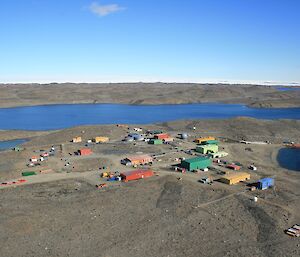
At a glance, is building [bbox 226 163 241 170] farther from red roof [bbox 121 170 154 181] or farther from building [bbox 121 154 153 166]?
red roof [bbox 121 170 154 181]

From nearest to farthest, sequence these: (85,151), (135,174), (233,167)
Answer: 1. (135,174)
2. (233,167)
3. (85,151)

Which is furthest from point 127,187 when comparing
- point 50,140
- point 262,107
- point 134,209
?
point 262,107

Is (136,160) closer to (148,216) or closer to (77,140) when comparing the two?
(148,216)

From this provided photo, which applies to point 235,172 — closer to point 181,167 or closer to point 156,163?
point 181,167

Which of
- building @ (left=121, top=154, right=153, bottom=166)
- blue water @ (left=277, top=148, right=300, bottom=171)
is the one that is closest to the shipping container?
building @ (left=121, top=154, right=153, bottom=166)

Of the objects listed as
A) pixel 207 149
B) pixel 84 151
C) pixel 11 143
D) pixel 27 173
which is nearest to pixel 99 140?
pixel 84 151
